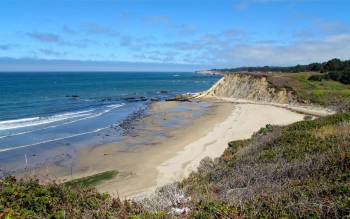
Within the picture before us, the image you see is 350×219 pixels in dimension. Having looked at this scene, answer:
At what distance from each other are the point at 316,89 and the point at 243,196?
161ft

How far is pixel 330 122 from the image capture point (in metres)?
18.8

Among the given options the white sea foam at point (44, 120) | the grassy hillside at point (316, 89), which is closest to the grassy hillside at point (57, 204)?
the white sea foam at point (44, 120)

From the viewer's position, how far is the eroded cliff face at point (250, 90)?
58750 mm

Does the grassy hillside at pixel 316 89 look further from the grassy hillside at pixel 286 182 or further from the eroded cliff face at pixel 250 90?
the grassy hillside at pixel 286 182

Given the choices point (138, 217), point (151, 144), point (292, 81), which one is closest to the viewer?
point (138, 217)

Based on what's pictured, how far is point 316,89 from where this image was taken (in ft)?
181

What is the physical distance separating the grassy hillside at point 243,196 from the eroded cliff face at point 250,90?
149ft

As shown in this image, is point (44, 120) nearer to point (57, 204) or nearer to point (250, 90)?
point (250, 90)

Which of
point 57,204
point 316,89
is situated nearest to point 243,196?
point 57,204

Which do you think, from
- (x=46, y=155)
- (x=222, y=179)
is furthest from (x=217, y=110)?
(x=222, y=179)

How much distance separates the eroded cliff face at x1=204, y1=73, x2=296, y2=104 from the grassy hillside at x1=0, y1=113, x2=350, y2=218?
45.5 m

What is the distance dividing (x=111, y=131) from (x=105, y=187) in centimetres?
1873

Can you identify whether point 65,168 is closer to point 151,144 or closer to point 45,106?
point 151,144

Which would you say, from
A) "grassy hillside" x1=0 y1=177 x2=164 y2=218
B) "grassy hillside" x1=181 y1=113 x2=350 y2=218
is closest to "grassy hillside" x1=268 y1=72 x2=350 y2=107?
"grassy hillside" x1=181 y1=113 x2=350 y2=218
